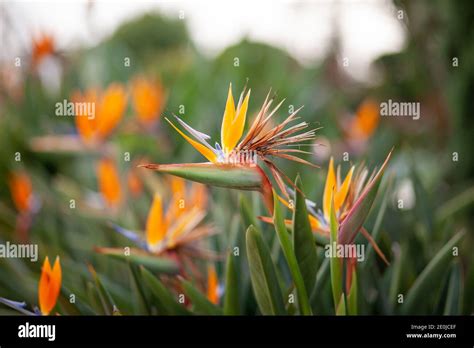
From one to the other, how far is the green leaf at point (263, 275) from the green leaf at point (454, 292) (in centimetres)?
24

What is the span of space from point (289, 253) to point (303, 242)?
2cm

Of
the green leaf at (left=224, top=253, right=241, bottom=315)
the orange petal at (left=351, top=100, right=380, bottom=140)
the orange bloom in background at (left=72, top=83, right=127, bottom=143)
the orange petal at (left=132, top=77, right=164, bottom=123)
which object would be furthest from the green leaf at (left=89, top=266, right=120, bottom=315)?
the orange petal at (left=351, top=100, right=380, bottom=140)

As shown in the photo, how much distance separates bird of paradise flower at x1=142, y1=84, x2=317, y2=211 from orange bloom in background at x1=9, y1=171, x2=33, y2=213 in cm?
77

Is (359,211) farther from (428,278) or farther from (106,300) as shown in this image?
(106,300)

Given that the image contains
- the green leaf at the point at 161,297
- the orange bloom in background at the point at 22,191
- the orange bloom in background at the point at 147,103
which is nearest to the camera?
the green leaf at the point at 161,297

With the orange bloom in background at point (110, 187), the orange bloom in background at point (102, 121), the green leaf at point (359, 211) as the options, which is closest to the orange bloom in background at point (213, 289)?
the green leaf at point (359, 211)

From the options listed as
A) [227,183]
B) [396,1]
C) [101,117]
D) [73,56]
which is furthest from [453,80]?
[227,183]

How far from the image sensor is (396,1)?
72.0 inches

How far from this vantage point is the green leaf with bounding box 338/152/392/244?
2.23 ft

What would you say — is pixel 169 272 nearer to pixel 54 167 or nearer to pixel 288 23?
pixel 54 167

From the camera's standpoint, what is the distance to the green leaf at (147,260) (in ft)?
2.60

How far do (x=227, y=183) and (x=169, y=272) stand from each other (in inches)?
8.8

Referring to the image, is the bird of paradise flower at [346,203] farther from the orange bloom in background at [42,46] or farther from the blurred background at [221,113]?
the orange bloom in background at [42,46]

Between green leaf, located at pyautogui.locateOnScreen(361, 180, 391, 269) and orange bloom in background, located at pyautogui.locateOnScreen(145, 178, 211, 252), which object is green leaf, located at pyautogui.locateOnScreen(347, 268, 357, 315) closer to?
green leaf, located at pyautogui.locateOnScreen(361, 180, 391, 269)
